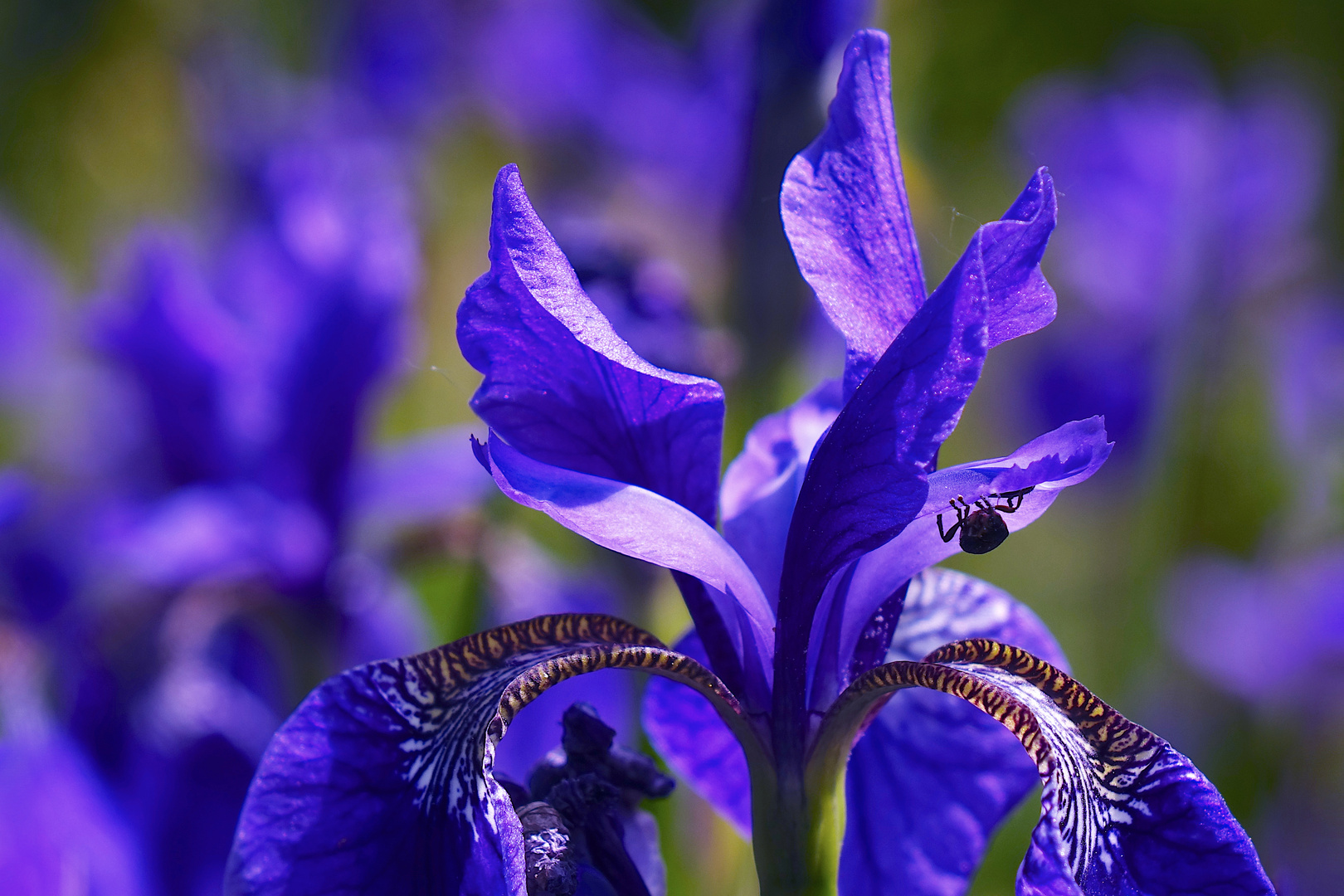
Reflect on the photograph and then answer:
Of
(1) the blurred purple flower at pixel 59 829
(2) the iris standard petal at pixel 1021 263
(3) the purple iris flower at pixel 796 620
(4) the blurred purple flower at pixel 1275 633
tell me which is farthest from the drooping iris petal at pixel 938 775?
(4) the blurred purple flower at pixel 1275 633

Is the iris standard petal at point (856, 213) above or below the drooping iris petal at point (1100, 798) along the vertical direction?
above

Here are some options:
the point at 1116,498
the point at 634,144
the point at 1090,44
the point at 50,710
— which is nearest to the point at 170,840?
the point at 50,710

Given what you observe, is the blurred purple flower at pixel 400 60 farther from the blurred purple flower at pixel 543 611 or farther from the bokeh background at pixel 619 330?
the blurred purple flower at pixel 543 611

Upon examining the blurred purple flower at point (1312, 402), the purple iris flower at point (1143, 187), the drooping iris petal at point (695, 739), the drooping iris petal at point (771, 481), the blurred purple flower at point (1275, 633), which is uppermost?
the purple iris flower at point (1143, 187)

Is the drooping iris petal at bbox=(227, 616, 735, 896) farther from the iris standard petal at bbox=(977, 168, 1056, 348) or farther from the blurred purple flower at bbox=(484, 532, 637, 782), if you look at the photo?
the blurred purple flower at bbox=(484, 532, 637, 782)

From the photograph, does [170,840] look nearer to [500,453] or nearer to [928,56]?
[500,453]
